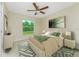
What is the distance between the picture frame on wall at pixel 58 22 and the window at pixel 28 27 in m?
0.36

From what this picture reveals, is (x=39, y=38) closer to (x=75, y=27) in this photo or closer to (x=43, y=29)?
(x=43, y=29)

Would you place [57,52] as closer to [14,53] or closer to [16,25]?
[14,53]

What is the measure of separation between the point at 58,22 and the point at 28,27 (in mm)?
562

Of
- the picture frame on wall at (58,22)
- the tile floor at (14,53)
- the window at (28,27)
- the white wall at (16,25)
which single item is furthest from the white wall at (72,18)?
the white wall at (16,25)

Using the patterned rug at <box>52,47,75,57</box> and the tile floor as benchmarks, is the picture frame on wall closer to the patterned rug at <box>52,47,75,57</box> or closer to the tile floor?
the patterned rug at <box>52,47,75,57</box>

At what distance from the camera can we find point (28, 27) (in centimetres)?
148

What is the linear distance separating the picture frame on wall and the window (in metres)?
0.36

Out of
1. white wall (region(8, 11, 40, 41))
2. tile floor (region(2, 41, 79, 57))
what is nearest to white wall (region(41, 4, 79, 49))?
tile floor (region(2, 41, 79, 57))

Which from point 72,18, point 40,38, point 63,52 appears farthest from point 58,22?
point 63,52

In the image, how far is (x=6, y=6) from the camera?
4.42ft

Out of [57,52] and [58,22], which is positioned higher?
[58,22]

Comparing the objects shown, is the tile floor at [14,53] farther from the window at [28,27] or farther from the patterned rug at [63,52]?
the window at [28,27]

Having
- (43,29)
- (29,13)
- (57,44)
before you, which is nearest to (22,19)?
(29,13)

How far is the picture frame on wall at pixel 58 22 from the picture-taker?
1482mm
